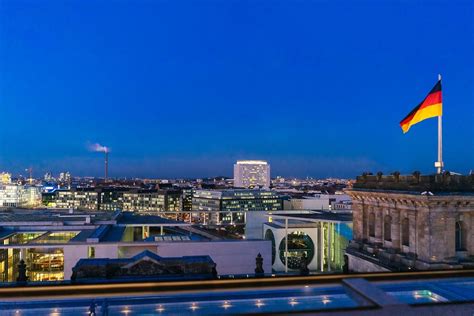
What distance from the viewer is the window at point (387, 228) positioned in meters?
35.7

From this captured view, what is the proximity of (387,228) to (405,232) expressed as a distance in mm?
2527

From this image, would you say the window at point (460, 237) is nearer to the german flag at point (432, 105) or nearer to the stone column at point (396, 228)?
the stone column at point (396, 228)

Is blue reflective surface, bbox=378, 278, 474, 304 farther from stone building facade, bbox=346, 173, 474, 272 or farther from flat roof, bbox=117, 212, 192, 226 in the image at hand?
flat roof, bbox=117, 212, 192, 226

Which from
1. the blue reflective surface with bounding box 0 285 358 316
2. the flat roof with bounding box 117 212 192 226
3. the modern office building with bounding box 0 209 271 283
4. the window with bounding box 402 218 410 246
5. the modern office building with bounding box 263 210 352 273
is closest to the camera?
the blue reflective surface with bounding box 0 285 358 316

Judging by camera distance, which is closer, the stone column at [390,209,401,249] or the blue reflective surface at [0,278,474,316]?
the blue reflective surface at [0,278,474,316]

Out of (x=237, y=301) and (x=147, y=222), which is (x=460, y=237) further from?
(x=147, y=222)

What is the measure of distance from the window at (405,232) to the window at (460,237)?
328 centimetres

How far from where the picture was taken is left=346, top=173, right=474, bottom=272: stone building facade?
30.8m

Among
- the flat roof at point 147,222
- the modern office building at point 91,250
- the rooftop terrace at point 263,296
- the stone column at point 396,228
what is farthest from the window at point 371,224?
the flat roof at point 147,222

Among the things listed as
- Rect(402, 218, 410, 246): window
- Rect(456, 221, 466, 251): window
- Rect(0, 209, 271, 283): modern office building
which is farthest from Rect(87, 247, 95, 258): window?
Rect(456, 221, 466, 251): window

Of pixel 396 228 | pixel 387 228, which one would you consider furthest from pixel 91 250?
pixel 396 228

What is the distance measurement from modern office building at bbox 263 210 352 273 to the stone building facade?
86.1 ft

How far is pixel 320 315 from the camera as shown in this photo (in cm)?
1527

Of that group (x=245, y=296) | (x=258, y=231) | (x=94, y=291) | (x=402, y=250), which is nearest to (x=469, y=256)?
(x=402, y=250)
